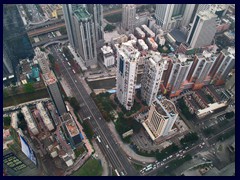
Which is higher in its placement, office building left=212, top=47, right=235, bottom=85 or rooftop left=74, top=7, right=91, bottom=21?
rooftop left=74, top=7, right=91, bottom=21

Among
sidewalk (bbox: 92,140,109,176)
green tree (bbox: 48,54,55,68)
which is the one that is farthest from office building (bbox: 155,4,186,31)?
sidewalk (bbox: 92,140,109,176)

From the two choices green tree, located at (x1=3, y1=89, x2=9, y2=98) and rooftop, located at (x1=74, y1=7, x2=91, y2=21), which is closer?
rooftop, located at (x1=74, y1=7, x2=91, y2=21)

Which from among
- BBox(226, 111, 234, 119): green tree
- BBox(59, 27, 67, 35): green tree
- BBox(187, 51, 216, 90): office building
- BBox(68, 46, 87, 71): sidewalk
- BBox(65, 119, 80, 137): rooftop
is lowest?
BBox(226, 111, 234, 119): green tree

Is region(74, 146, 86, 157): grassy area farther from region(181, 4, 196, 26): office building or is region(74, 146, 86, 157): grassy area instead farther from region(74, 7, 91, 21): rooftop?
region(181, 4, 196, 26): office building

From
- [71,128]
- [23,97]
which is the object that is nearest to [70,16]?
[23,97]

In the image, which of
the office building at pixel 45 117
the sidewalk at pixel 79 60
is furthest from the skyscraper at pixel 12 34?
the office building at pixel 45 117

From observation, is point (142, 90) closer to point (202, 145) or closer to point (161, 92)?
point (161, 92)

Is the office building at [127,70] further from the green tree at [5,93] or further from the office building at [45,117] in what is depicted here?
the green tree at [5,93]

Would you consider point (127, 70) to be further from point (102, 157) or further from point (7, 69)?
point (7, 69)
